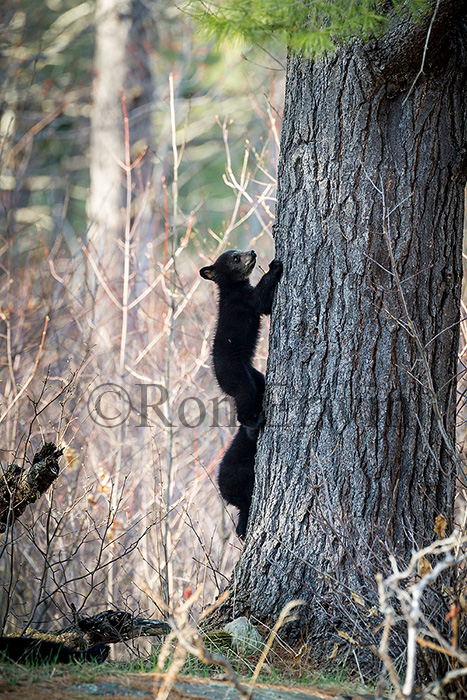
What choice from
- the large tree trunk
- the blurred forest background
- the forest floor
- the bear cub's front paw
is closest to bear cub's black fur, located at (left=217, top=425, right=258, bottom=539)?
the blurred forest background

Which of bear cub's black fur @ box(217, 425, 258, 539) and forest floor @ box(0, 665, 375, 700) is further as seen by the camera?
bear cub's black fur @ box(217, 425, 258, 539)

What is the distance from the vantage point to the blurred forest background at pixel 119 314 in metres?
5.59

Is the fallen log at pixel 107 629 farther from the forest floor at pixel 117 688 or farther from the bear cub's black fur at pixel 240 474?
the bear cub's black fur at pixel 240 474

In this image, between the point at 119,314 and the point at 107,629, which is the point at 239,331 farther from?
the point at 119,314

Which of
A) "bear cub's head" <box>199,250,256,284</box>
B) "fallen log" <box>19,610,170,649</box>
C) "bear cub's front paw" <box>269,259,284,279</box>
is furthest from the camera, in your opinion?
"bear cub's head" <box>199,250,256,284</box>

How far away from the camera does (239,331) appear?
4.94m

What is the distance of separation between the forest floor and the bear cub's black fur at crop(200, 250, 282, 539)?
1.79 metres

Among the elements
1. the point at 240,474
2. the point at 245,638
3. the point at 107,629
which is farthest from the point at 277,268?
the point at 107,629

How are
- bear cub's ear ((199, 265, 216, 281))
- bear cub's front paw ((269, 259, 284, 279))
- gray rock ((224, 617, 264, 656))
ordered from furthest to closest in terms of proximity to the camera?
1. bear cub's ear ((199, 265, 216, 281))
2. bear cub's front paw ((269, 259, 284, 279))
3. gray rock ((224, 617, 264, 656))

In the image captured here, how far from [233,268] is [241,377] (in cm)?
103

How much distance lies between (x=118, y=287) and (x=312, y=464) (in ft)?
19.8

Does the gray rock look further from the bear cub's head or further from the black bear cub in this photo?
the bear cub's head

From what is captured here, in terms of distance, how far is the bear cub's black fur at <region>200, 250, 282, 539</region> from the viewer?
182 inches

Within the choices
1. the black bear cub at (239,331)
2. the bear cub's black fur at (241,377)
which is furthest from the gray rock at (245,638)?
the black bear cub at (239,331)
